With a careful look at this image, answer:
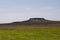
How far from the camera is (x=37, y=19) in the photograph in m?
32.7

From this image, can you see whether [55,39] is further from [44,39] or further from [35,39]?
[35,39]

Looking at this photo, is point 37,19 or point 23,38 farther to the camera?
point 37,19

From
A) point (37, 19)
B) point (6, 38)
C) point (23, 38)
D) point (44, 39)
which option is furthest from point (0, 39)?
point (37, 19)

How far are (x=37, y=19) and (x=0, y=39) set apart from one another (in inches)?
828

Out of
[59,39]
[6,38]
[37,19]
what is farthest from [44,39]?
[37,19]

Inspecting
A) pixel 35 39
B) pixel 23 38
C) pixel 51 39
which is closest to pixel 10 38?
pixel 23 38

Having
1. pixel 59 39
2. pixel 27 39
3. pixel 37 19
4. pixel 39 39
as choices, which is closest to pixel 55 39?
pixel 59 39

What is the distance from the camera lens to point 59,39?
12.2 meters

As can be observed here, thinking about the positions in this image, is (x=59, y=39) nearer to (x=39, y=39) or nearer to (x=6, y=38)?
(x=39, y=39)

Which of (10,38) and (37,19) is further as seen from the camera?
(37,19)

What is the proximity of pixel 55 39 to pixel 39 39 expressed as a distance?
134 centimetres

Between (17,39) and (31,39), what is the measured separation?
118 centimetres

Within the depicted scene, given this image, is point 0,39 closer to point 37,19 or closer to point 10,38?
point 10,38

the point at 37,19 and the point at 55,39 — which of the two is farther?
the point at 37,19
